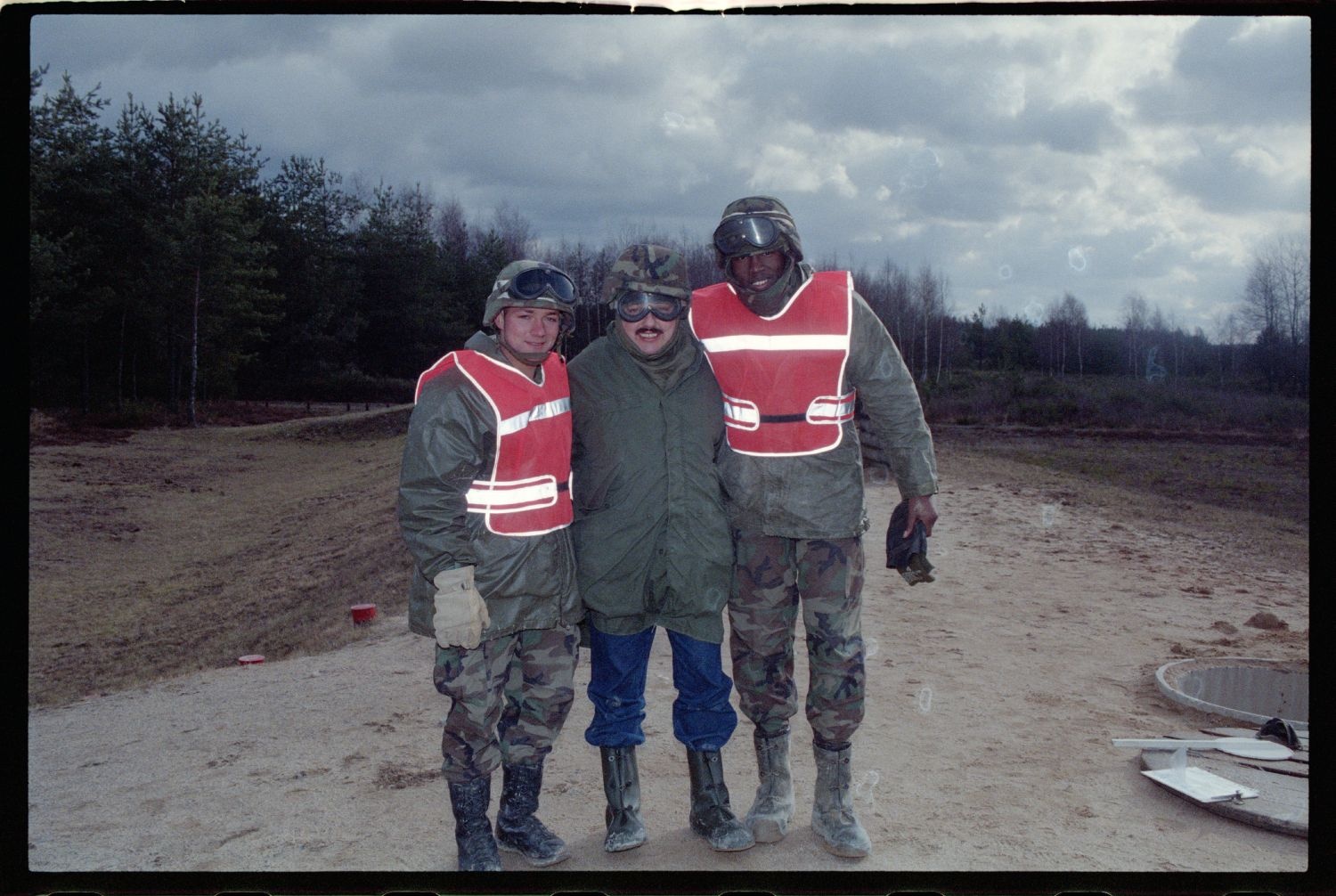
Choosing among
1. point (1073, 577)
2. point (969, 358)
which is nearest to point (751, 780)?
point (1073, 577)

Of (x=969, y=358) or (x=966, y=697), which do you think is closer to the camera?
(x=966, y=697)

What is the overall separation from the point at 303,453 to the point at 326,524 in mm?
3583

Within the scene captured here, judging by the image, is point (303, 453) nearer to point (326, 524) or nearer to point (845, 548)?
point (326, 524)

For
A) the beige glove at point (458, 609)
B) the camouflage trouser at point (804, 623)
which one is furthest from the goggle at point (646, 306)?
the beige glove at point (458, 609)

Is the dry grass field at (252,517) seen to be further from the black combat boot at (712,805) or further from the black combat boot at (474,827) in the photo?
the black combat boot at (712,805)

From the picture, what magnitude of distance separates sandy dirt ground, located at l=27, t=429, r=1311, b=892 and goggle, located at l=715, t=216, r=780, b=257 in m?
Answer: 2.09

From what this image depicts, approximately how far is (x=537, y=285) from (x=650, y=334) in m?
0.41

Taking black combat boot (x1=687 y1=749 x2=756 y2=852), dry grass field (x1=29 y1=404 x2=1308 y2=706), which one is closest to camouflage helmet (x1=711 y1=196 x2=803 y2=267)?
black combat boot (x1=687 y1=749 x2=756 y2=852)

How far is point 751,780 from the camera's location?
14.0 ft

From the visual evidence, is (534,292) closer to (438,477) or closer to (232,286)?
(438,477)

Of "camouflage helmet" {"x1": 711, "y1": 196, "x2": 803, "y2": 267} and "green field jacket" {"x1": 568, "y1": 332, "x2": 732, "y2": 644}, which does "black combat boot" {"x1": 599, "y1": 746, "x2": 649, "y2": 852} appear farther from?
"camouflage helmet" {"x1": 711, "y1": 196, "x2": 803, "y2": 267}

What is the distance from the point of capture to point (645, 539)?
3572mm

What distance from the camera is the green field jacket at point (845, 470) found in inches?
145

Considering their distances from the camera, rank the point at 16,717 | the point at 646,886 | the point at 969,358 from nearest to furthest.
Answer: the point at 646,886, the point at 16,717, the point at 969,358
